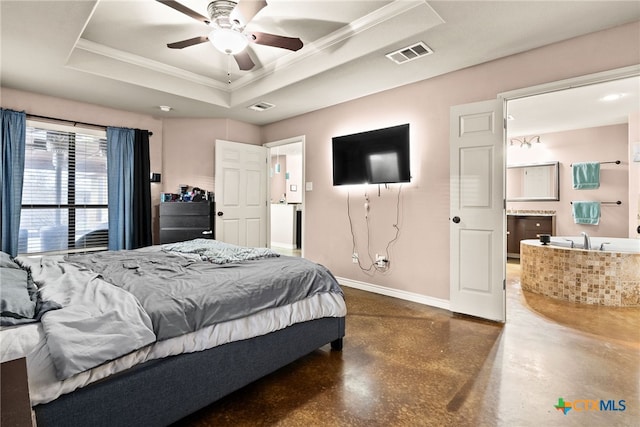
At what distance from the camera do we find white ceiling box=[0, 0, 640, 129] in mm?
2287

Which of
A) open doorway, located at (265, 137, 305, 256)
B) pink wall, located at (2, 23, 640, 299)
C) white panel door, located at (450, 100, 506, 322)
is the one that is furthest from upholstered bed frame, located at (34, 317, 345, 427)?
open doorway, located at (265, 137, 305, 256)

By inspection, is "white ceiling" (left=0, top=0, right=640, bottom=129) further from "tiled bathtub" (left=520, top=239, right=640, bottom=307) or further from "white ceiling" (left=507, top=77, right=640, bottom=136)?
"tiled bathtub" (left=520, top=239, right=640, bottom=307)

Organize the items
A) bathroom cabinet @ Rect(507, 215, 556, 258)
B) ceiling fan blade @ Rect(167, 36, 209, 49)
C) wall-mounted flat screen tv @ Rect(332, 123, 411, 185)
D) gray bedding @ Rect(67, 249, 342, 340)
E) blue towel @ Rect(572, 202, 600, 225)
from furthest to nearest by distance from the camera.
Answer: bathroom cabinet @ Rect(507, 215, 556, 258), blue towel @ Rect(572, 202, 600, 225), wall-mounted flat screen tv @ Rect(332, 123, 411, 185), ceiling fan blade @ Rect(167, 36, 209, 49), gray bedding @ Rect(67, 249, 342, 340)

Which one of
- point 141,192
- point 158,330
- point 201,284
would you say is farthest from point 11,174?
point 158,330

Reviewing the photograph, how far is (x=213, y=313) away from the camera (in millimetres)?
1592

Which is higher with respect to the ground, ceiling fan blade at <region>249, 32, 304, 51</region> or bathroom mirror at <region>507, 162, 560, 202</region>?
ceiling fan blade at <region>249, 32, 304, 51</region>

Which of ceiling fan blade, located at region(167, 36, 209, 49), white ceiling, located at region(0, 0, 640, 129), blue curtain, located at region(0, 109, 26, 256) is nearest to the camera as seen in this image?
white ceiling, located at region(0, 0, 640, 129)

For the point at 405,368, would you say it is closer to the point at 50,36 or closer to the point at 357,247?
the point at 357,247

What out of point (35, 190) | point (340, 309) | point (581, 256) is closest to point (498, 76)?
point (581, 256)

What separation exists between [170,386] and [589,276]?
4.24 m

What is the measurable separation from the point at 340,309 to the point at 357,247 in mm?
1920

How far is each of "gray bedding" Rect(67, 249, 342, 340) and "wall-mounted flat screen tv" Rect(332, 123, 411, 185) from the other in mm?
1810

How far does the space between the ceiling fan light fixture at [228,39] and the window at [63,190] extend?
282 cm

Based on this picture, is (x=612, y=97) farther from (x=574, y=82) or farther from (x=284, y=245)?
(x=284, y=245)
